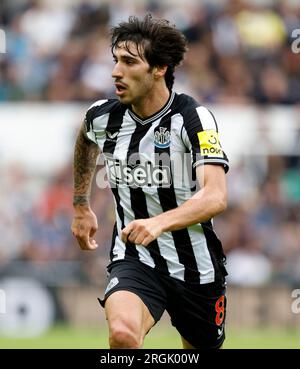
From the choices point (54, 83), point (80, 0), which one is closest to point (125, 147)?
point (54, 83)

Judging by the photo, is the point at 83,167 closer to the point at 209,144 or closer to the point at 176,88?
the point at 209,144

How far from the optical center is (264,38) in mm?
16812

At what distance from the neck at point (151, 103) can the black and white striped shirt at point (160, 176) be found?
4 cm

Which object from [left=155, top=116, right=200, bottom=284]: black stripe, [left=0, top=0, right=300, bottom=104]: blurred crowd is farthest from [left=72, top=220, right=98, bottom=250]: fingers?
[left=0, top=0, right=300, bottom=104]: blurred crowd

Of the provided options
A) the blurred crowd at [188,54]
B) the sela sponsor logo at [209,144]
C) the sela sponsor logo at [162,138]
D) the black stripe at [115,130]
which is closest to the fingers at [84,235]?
the black stripe at [115,130]

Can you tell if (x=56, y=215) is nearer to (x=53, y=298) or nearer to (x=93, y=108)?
(x=53, y=298)

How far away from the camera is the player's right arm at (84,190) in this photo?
7.57m

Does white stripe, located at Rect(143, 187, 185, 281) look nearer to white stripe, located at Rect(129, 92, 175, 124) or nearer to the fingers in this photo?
white stripe, located at Rect(129, 92, 175, 124)

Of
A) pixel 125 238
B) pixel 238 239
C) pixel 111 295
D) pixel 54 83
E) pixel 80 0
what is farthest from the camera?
pixel 80 0

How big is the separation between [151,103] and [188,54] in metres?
9.23

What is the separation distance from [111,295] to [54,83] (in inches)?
383

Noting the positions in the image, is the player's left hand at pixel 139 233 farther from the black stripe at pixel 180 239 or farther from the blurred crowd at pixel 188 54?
the blurred crowd at pixel 188 54

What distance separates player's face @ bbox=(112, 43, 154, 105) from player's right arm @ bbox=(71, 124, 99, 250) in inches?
25.2

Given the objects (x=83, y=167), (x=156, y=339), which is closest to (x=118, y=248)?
(x=83, y=167)
